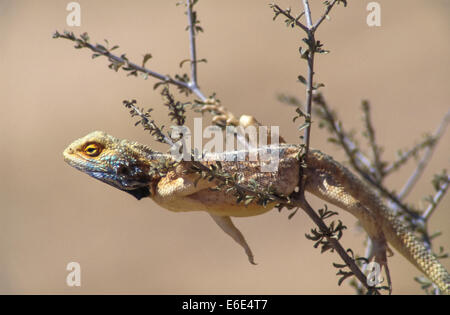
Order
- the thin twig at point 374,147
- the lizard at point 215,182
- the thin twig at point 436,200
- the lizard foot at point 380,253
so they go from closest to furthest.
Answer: the lizard at point 215,182
the lizard foot at point 380,253
the thin twig at point 436,200
the thin twig at point 374,147

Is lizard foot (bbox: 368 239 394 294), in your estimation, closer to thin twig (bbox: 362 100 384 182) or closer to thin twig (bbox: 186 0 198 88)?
thin twig (bbox: 362 100 384 182)

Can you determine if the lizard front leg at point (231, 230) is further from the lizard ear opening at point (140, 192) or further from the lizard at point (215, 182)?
the lizard ear opening at point (140, 192)

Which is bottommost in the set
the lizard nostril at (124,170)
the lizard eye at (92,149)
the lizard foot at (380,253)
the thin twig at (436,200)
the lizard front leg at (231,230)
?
the lizard foot at (380,253)

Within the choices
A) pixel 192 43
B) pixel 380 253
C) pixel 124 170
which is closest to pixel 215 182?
pixel 124 170

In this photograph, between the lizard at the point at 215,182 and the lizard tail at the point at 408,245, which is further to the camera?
the lizard tail at the point at 408,245

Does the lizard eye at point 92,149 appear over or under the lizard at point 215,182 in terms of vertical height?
over

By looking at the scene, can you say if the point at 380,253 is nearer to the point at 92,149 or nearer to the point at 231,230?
the point at 231,230

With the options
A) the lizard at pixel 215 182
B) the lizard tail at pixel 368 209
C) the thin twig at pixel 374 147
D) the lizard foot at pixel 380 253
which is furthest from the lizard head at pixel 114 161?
the thin twig at pixel 374 147

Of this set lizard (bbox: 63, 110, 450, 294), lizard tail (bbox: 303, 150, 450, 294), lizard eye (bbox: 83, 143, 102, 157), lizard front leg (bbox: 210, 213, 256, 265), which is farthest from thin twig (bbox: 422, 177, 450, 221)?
lizard eye (bbox: 83, 143, 102, 157)
